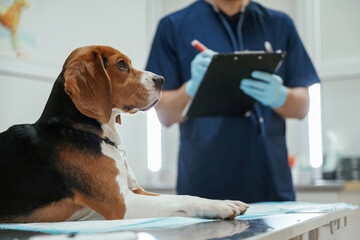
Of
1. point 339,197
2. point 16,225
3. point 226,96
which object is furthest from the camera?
point 339,197

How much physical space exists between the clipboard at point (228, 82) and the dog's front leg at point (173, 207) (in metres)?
0.42

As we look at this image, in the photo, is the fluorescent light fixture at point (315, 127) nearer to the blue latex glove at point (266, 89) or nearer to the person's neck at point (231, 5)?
the person's neck at point (231, 5)

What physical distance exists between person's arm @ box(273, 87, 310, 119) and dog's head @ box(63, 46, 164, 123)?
755 mm

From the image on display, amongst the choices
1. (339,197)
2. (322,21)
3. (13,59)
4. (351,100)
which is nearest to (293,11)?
(322,21)

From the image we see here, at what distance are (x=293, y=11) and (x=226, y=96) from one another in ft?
5.98

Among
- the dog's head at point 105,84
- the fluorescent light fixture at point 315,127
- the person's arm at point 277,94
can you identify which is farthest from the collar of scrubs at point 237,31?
the fluorescent light fixture at point 315,127

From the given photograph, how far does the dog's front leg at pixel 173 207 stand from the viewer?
0.66 m

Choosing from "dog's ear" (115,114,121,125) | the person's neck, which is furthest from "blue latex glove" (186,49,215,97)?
"dog's ear" (115,114,121,125)

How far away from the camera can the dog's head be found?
62 cm

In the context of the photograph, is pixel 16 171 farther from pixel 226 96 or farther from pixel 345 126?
pixel 345 126

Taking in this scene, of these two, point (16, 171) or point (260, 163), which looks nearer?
point (16, 171)

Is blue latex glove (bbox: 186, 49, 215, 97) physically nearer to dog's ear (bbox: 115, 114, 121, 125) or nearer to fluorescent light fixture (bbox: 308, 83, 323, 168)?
dog's ear (bbox: 115, 114, 121, 125)

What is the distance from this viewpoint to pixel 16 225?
2.02 feet

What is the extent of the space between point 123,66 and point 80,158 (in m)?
0.16
